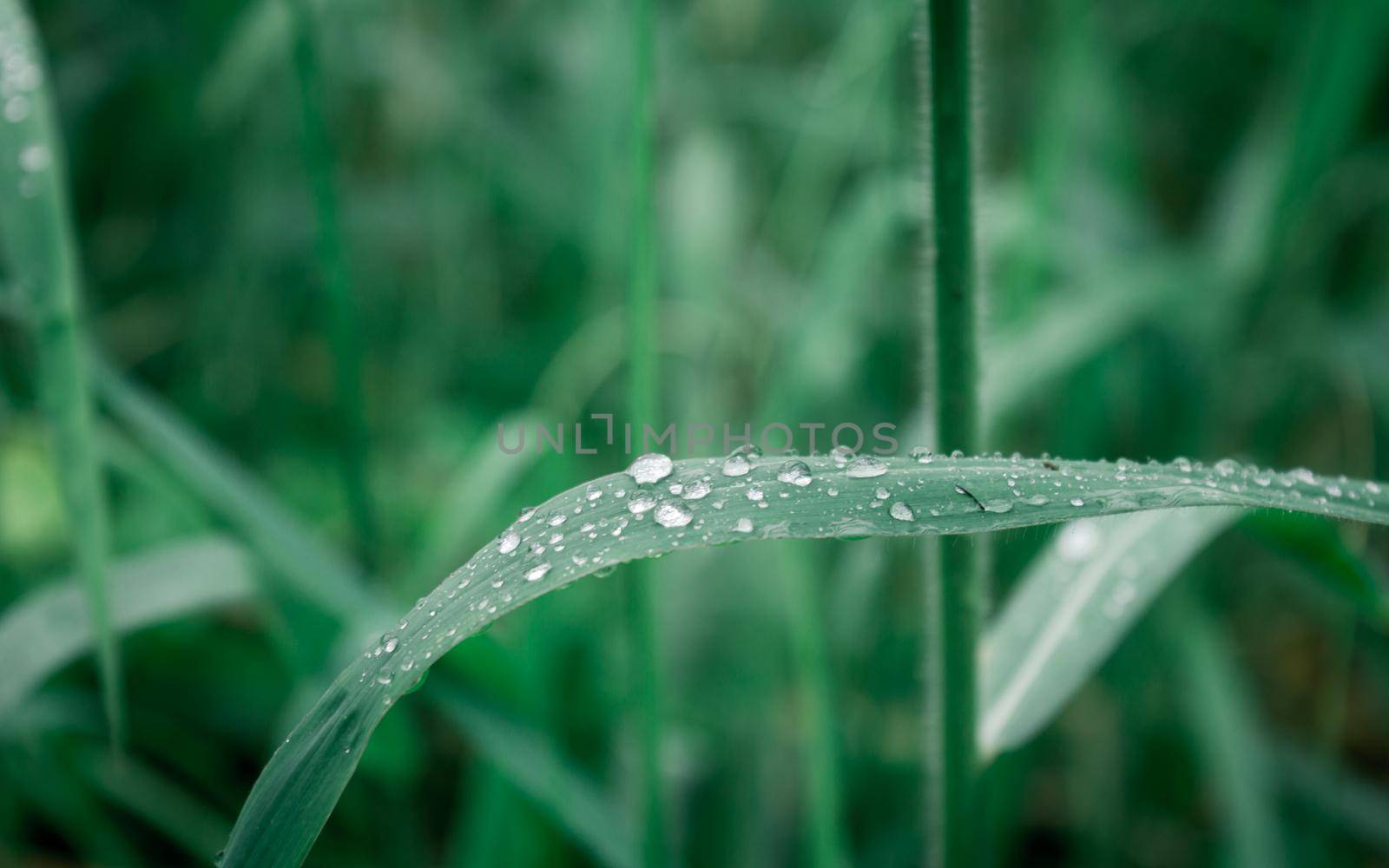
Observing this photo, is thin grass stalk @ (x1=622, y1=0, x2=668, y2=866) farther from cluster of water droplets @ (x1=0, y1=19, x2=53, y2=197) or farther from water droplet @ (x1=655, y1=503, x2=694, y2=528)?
cluster of water droplets @ (x1=0, y1=19, x2=53, y2=197)

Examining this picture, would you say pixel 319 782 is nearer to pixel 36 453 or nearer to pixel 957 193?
pixel 957 193

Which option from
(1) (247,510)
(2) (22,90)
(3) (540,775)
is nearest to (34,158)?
(2) (22,90)

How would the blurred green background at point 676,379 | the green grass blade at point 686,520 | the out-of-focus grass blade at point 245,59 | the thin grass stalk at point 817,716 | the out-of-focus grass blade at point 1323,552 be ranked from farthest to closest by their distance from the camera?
the out-of-focus grass blade at point 245,59 < the blurred green background at point 676,379 < the thin grass stalk at point 817,716 < the out-of-focus grass blade at point 1323,552 < the green grass blade at point 686,520

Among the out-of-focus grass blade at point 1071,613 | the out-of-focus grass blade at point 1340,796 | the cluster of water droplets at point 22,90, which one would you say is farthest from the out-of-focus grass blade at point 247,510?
the out-of-focus grass blade at point 1340,796

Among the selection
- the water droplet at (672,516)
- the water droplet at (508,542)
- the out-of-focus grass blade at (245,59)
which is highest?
the out-of-focus grass blade at (245,59)

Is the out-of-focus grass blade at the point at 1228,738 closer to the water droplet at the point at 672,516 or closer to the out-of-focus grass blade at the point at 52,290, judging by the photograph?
the water droplet at the point at 672,516

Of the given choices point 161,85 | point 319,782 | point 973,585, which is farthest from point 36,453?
point 973,585

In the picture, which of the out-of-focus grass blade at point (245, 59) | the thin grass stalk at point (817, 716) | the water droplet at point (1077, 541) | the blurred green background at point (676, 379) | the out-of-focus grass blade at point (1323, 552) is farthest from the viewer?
the out-of-focus grass blade at point (245, 59)
